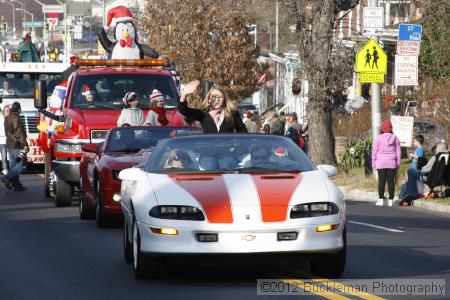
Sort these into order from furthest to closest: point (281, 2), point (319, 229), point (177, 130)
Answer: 1. point (281, 2)
2. point (177, 130)
3. point (319, 229)

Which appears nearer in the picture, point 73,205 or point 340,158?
point 73,205

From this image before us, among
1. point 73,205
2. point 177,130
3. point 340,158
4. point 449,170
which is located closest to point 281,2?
point 340,158

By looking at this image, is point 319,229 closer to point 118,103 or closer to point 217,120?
point 217,120

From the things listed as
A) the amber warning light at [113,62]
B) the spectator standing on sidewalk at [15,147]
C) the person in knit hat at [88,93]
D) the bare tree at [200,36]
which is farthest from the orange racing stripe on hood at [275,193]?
the bare tree at [200,36]

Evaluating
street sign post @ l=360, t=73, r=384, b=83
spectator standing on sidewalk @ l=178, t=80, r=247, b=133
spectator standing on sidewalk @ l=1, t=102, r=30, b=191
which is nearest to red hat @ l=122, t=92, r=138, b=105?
spectator standing on sidewalk @ l=178, t=80, r=247, b=133

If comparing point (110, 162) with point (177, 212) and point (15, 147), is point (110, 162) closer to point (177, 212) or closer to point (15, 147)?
point (177, 212)

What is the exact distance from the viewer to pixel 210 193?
11.5 m

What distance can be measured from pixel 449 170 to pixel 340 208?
43.1 ft

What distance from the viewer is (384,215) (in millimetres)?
21516

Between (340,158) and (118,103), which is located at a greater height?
(118,103)

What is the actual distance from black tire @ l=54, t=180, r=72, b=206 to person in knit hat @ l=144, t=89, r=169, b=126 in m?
2.19

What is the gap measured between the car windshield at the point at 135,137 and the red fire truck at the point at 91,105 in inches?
93.6

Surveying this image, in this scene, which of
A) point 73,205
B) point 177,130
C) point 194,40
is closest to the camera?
point 177,130

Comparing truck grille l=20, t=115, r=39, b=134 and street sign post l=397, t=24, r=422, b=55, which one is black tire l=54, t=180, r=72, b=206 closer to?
street sign post l=397, t=24, r=422, b=55
